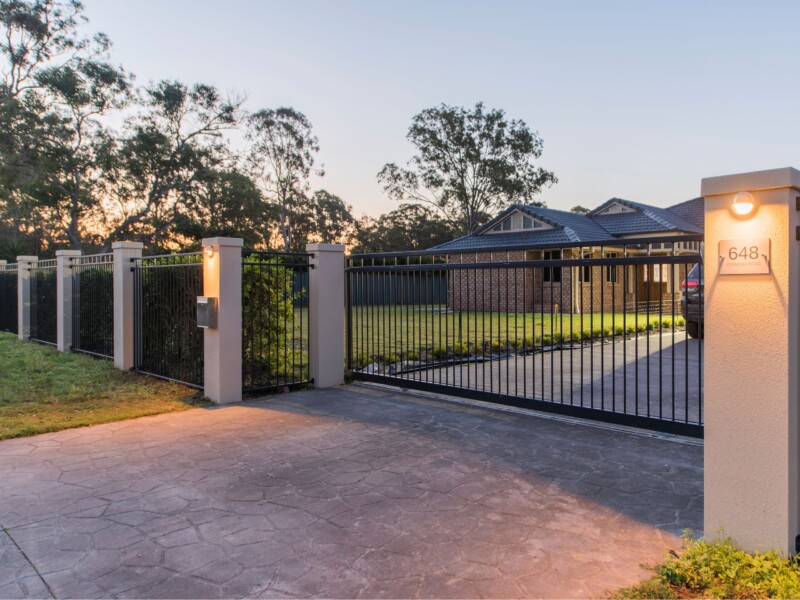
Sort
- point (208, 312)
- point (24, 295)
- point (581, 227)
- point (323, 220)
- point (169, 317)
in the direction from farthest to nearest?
point (323, 220)
point (581, 227)
point (24, 295)
point (169, 317)
point (208, 312)

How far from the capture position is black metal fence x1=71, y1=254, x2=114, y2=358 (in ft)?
30.8

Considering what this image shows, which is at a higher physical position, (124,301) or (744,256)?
(744,256)

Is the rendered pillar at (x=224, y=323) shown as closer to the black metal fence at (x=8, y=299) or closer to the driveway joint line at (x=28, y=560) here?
the driveway joint line at (x=28, y=560)

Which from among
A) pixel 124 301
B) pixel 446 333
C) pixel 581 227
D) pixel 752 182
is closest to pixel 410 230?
pixel 581 227

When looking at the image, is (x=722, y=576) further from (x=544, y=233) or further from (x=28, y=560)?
(x=544, y=233)

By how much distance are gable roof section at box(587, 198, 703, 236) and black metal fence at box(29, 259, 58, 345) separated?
2172 cm

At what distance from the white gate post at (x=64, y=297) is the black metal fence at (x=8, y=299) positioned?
408 cm

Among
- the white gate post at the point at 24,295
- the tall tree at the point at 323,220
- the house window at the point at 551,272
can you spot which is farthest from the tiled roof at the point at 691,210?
the white gate post at the point at 24,295

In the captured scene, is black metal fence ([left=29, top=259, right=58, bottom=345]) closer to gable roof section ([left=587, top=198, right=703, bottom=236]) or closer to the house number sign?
the house number sign

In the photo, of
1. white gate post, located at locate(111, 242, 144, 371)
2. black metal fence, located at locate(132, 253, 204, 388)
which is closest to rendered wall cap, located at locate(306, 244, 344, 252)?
black metal fence, located at locate(132, 253, 204, 388)

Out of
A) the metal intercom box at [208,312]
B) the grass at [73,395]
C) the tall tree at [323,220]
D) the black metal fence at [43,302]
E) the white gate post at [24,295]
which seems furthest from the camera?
the tall tree at [323,220]

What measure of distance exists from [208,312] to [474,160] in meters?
33.2

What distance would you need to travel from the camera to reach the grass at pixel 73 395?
18.4 ft

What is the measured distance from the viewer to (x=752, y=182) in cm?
257
